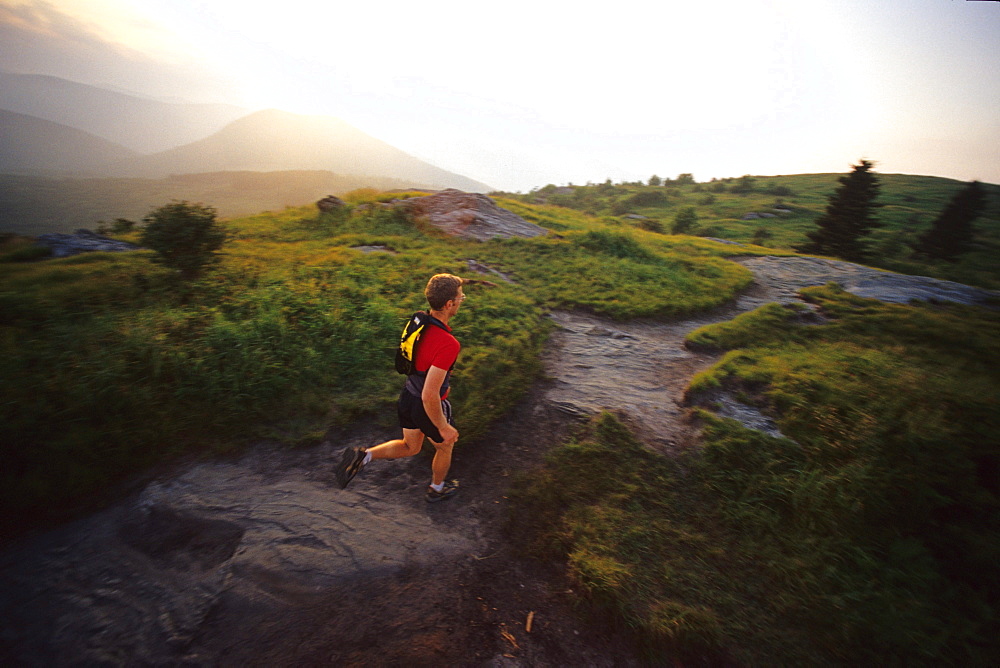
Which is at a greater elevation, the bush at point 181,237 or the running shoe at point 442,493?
the bush at point 181,237

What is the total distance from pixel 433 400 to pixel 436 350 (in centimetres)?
51

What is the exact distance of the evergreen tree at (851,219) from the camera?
1072 inches

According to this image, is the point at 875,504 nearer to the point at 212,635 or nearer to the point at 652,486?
the point at 652,486

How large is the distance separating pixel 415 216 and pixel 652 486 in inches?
629

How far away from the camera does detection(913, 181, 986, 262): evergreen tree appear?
2753cm

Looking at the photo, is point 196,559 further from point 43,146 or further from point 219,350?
point 43,146

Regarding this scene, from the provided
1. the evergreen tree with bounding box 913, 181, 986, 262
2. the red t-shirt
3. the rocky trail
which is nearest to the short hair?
the red t-shirt

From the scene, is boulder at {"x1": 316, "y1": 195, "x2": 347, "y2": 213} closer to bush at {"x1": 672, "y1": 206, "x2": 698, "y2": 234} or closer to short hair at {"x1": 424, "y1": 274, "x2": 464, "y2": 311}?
short hair at {"x1": 424, "y1": 274, "x2": 464, "y2": 311}

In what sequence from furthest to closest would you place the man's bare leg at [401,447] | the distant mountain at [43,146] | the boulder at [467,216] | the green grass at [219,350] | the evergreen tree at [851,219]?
the distant mountain at [43,146], the evergreen tree at [851,219], the boulder at [467,216], the man's bare leg at [401,447], the green grass at [219,350]

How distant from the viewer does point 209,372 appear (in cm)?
527

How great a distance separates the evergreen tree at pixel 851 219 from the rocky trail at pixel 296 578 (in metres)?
35.0

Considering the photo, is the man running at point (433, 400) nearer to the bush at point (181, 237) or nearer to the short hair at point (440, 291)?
the short hair at point (440, 291)

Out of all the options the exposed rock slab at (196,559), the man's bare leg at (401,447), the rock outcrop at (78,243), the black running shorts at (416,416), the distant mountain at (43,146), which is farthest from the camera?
the distant mountain at (43,146)

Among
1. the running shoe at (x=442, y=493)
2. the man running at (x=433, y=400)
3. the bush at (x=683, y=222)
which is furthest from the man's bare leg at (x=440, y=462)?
the bush at (x=683, y=222)
